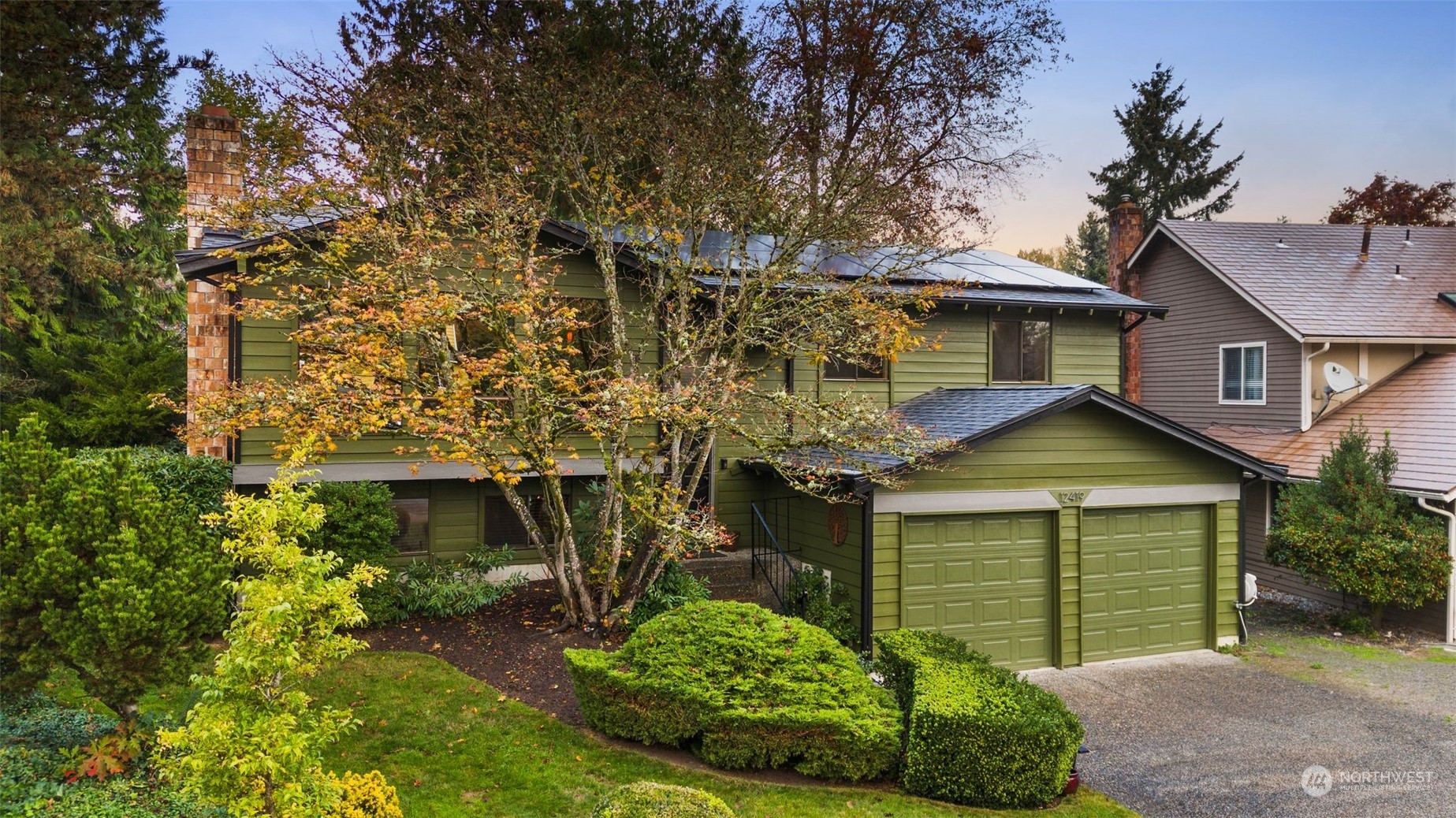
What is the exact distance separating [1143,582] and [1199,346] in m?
10.1

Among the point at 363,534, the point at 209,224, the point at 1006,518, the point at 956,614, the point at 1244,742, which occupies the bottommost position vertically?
the point at 1244,742

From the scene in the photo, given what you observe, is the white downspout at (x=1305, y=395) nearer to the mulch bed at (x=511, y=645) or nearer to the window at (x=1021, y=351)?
the window at (x=1021, y=351)

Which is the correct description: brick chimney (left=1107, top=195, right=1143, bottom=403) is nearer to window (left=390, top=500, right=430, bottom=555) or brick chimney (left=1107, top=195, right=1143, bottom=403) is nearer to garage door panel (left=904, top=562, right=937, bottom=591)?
garage door panel (left=904, top=562, right=937, bottom=591)

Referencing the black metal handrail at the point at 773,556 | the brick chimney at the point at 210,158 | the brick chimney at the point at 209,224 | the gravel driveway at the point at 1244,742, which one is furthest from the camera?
the brick chimney at the point at 210,158

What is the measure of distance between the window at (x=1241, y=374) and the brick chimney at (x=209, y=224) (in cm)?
1926

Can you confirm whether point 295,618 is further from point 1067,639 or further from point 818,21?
point 818,21

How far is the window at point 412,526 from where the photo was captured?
12.8 meters

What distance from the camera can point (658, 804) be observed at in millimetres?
5047

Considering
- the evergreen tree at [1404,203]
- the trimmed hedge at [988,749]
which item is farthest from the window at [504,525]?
the evergreen tree at [1404,203]

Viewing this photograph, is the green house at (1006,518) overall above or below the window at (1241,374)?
below

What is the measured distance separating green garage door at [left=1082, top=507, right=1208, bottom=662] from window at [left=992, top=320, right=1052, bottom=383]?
423cm

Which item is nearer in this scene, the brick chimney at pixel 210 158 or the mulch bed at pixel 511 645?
the mulch bed at pixel 511 645

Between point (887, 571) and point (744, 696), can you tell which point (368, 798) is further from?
point (887, 571)

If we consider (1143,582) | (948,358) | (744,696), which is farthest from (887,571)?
(948,358)
